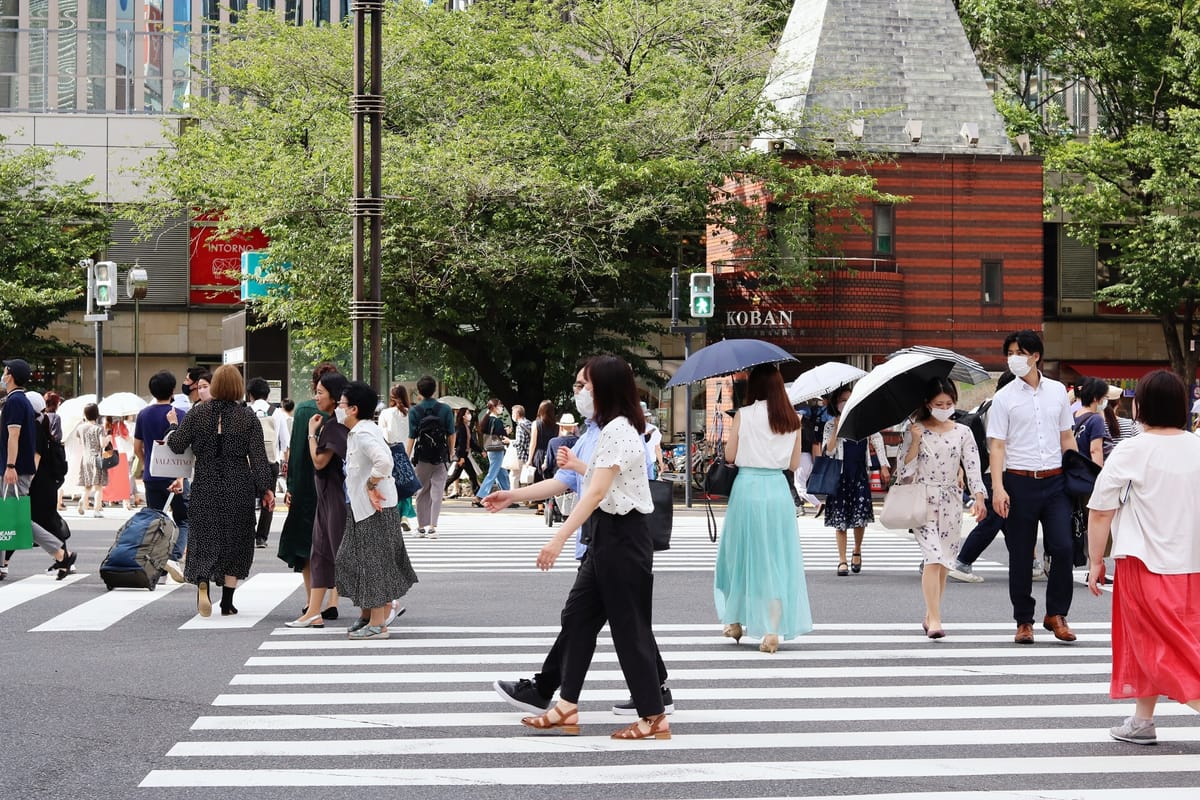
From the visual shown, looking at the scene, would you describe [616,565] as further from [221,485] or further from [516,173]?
[516,173]

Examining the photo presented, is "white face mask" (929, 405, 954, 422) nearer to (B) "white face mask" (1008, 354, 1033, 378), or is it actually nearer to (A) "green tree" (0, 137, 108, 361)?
(B) "white face mask" (1008, 354, 1033, 378)

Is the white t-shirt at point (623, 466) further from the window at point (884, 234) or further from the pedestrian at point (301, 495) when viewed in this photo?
the window at point (884, 234)

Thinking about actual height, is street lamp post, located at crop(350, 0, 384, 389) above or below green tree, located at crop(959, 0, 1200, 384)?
below

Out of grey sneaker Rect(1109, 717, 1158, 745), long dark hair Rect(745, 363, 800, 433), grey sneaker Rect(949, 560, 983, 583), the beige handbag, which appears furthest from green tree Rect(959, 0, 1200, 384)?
grey sneaker Rect(1109, 717, 1158, 745)

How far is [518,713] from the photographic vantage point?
319 inches

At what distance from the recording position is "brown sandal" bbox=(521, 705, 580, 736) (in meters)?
7.46

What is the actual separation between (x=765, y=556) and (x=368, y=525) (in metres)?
2.72

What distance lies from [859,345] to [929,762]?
88.2ft

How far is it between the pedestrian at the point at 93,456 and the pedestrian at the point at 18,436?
25.8 feet

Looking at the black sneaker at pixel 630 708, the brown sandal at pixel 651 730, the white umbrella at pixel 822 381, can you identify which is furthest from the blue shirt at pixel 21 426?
the brown sandal at pixel 651 730

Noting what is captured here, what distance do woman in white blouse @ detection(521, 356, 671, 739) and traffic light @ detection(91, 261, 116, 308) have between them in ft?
71.8

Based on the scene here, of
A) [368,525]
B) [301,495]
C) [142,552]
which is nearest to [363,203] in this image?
[142,552]

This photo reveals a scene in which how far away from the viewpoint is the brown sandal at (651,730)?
730cm

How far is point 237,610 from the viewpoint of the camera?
1255 centimetres
